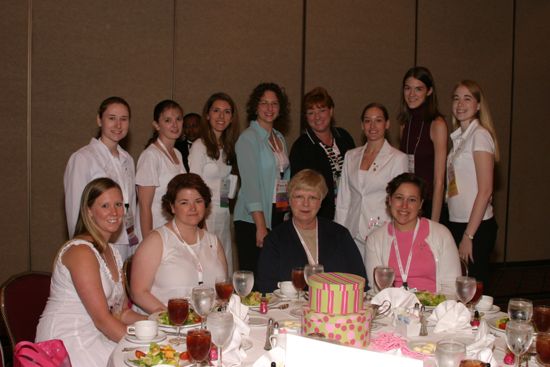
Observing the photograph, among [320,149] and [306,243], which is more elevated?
[320,149]

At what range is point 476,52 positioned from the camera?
740 cm

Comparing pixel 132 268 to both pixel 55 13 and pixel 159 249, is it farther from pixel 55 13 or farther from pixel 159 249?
pixel 55 13

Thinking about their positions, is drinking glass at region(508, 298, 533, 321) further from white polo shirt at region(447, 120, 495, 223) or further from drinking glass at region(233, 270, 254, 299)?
white polo shirt at region(447, 120, 495, 223)

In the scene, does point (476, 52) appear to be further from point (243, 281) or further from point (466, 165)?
point (243, 281)

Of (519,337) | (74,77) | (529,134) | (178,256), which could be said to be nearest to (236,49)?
(74,77)

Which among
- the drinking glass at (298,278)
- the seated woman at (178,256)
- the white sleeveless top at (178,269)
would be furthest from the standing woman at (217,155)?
the drinking glass at (298,278)

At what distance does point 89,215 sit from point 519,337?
1974 millimetres

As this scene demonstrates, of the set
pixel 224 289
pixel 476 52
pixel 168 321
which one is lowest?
pixel 168 321

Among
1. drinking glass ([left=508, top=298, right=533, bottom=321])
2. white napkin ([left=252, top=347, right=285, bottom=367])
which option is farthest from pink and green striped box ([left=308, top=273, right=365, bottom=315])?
drinking glass ([left=508, top=298, right=533, bottom=321])

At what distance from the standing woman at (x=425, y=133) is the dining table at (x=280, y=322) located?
1762 mm

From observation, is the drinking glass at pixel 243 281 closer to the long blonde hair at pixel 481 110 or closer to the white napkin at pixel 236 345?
the white napkin at pixel 236 345

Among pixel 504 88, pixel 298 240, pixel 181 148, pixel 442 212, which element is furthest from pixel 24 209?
pixel 504 88

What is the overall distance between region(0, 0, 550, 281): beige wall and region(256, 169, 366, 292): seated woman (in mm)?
2869

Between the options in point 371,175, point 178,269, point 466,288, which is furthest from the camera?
point 371,175
